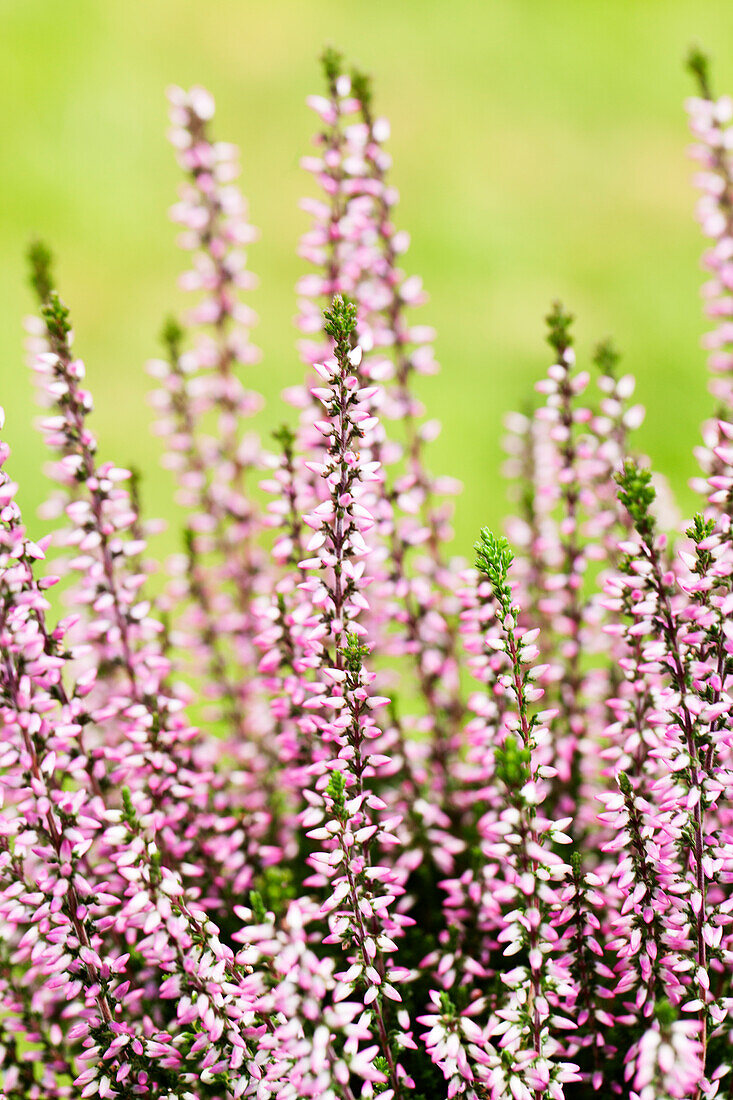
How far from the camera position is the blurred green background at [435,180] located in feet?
17.4

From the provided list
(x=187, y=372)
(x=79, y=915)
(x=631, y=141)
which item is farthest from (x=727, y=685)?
(x=631, y=141)

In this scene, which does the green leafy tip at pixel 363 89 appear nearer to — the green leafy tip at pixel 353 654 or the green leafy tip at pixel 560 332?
the green leafy tip at pixel 560 332

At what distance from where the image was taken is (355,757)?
134cm

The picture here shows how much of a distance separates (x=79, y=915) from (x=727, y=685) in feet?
A: 2.91

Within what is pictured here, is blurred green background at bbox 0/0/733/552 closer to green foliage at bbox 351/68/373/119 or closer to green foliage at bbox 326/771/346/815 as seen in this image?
green foliage at bbox 351/68/373/119

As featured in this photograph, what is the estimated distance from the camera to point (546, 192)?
6.31m

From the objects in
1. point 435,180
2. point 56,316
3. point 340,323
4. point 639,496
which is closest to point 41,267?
point 56,316

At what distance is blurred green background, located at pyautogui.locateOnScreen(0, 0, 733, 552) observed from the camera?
529 centimetres

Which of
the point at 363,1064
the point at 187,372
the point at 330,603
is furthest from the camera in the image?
the point at 187,372

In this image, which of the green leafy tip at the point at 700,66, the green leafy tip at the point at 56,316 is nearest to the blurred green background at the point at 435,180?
the green leafy tip at the point at 700,66

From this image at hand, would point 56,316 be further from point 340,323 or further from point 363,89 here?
point 363,89

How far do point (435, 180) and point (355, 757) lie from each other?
5.64 metres

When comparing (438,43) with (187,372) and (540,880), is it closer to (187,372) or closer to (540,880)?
(187,372)

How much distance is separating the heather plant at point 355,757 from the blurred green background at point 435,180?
2463 millimetres
